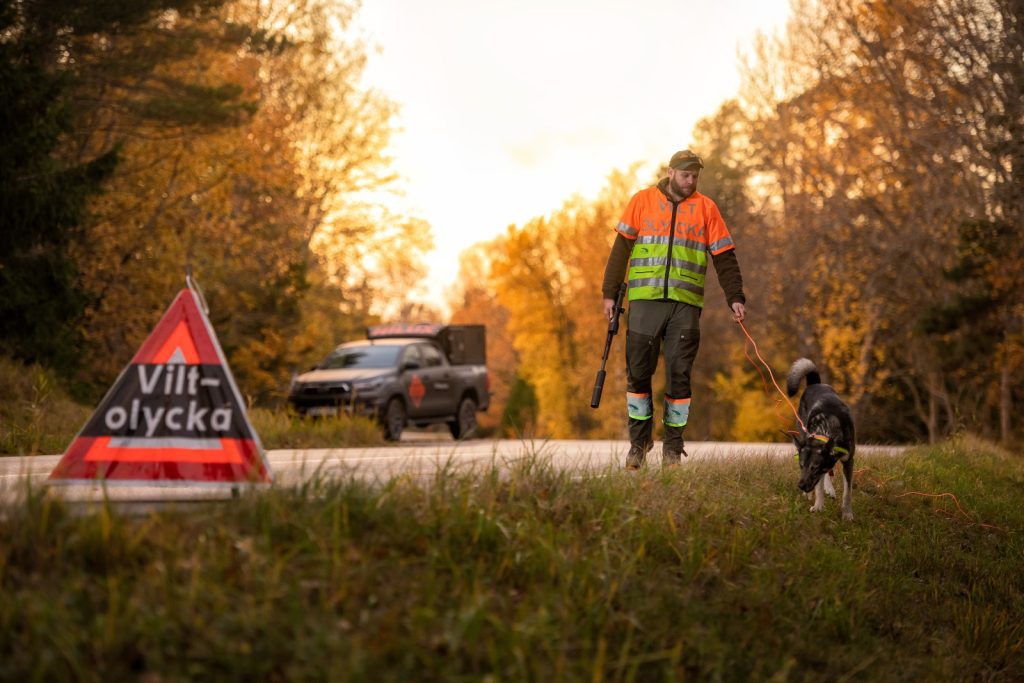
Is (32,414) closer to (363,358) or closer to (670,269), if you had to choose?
(363,358)

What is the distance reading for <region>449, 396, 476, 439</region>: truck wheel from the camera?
834 inches

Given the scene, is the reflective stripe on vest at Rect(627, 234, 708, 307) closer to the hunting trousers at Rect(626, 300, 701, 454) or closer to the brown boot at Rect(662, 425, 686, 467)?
the hunting trousers at Rect(626, 300, 701, 454)

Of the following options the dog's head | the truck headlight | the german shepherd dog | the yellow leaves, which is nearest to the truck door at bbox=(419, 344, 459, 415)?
the truck headlight

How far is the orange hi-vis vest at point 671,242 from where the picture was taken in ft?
30.5

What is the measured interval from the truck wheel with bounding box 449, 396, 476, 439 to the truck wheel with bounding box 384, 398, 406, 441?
2325 millimetres

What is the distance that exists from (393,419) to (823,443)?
37.3ft

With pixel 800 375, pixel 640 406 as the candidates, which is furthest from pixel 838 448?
pixel 640 406

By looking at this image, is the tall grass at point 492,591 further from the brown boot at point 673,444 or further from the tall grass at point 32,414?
the tall grass at point 32,414

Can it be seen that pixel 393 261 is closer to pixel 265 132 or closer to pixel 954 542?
pixel 265 132

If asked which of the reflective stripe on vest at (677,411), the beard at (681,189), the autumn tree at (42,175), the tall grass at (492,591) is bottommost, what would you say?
the tall grass at (492,591)

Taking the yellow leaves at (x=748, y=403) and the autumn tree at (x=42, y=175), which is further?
the yellow leaves at (x=748, y=403)

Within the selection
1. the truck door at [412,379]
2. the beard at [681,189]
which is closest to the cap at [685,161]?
the beard at [681,189]

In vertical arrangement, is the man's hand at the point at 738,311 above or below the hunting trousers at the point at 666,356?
above

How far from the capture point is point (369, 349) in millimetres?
19875
